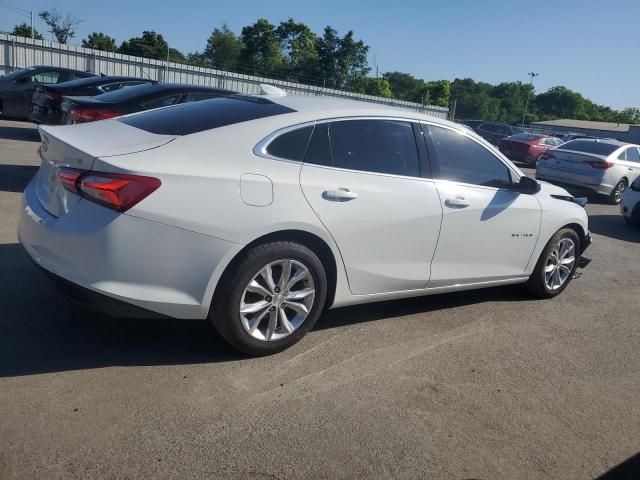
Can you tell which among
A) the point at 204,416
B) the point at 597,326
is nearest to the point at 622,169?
the point at 597,326

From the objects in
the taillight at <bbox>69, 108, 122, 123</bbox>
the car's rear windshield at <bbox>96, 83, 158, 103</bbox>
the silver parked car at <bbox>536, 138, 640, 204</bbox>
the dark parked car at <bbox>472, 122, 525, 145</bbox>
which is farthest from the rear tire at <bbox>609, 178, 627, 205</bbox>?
the dark parked car at <bbox>472, 122, 525, 145</bbox>

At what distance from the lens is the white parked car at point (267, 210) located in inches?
126

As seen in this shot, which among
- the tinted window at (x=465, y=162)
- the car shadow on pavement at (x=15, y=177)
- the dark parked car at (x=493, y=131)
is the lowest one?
the car shadow on pavement at (x=15, y=177)

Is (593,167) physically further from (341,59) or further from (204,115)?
(341,59)

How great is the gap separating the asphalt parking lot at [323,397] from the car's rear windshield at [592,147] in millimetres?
10109

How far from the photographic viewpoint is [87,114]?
7.59 meters

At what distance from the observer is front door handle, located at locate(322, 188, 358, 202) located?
148 inches

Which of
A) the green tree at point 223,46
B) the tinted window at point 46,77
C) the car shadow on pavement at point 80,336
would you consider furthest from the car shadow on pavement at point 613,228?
the green tree at point 223,46

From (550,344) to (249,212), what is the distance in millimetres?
2620

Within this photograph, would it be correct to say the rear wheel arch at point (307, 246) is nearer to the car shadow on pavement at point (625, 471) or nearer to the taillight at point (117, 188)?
the taillight at point (117, 188)

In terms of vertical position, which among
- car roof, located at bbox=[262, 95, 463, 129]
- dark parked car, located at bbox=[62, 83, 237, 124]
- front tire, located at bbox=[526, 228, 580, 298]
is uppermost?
car roof, located at bbox=[262, 95, 463, 129]

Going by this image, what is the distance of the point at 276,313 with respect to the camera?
371cm

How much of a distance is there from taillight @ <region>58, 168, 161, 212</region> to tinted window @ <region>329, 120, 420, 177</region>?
1283 millimetres

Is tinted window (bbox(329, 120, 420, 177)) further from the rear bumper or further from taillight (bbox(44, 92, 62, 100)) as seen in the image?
taillight (bbox(44, 92, 62, 100))
